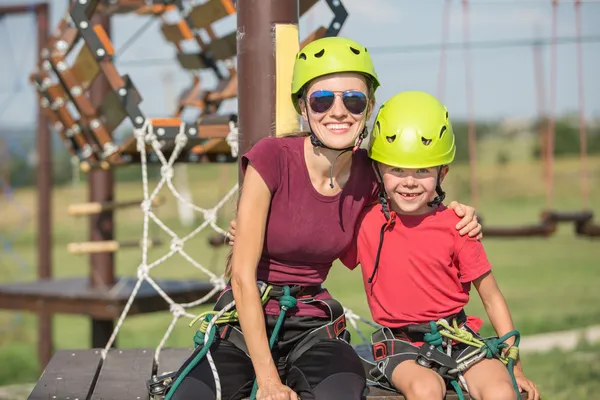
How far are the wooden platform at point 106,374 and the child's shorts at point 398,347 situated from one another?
0.10 metres

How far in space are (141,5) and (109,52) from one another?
2032 millimetres

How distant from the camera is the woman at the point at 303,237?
327cm

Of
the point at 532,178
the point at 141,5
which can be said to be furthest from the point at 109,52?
the point at 532,178

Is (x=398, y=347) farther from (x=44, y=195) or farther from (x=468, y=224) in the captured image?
(x=44, y=195)

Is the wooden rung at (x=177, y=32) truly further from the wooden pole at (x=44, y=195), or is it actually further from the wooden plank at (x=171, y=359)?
the wooden plank at (x=171, y=359)

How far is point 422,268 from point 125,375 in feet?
4.61

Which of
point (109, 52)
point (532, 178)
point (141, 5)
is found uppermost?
point (141, 5)

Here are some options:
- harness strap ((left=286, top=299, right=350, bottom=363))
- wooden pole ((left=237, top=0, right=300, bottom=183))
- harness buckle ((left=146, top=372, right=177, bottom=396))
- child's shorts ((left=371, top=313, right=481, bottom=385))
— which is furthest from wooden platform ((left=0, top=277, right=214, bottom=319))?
child's shorts ((left=371, top=313, right=481, bottom=385))

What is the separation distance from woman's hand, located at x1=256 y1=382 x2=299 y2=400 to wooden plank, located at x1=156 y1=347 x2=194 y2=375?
3.03ft

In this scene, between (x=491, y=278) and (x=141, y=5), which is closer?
(x=491, y=278)

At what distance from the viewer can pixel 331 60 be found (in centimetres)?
337

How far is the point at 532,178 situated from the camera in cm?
3162

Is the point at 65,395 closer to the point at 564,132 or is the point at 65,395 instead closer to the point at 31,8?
the point at 31,8

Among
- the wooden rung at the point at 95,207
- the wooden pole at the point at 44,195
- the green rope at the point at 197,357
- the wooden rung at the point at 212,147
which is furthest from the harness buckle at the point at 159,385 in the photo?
the wooden pole at the point at 44,195
